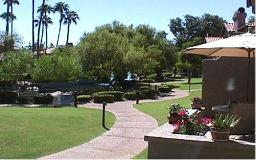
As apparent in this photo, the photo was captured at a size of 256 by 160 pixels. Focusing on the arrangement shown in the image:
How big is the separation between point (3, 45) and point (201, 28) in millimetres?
44903

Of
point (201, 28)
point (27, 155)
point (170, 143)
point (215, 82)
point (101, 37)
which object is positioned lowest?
point (27, 155)

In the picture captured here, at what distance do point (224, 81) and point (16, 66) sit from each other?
29.3 meters

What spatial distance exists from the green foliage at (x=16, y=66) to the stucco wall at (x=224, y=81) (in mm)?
28482

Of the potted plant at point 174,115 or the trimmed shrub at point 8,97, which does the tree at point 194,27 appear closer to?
the trimmed shrub at point 8,97

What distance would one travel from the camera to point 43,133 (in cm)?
1546

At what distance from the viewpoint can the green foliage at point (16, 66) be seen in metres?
39.6

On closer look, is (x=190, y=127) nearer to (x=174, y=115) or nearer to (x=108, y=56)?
(x=174, y=115)

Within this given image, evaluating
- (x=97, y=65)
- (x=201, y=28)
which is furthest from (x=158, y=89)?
(x=201, y=28)

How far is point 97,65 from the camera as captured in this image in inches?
1679

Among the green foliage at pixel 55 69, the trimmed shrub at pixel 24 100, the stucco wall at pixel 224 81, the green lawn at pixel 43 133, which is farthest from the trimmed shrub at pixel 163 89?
the stucco wall at pixel 224 81

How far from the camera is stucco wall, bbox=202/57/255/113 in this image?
13281mm

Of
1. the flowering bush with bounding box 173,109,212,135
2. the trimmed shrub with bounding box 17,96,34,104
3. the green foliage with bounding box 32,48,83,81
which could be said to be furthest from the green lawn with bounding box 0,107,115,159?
the green foliage with bounding box 32,48,83,81

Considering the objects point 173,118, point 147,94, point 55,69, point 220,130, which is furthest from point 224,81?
point 55,69

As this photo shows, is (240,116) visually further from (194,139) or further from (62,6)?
(62,6)
